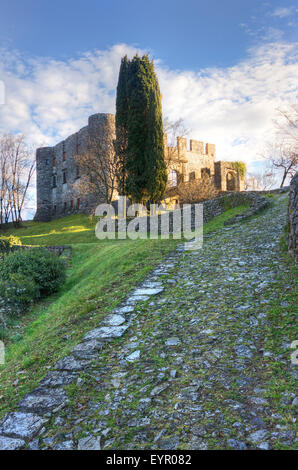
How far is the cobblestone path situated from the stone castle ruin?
20.1m

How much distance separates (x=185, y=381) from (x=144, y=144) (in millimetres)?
18286

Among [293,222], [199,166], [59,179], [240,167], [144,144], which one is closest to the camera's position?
[293,222]

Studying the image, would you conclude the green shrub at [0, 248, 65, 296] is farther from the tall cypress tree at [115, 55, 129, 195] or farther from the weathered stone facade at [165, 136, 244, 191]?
the weathered stone facade at [165, 136, 244, 191]

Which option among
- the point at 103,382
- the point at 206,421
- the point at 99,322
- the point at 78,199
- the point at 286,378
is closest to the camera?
the point at 206,421

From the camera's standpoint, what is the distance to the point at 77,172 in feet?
108

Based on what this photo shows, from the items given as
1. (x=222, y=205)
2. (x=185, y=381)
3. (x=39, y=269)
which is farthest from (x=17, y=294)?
(x=222, y=205)

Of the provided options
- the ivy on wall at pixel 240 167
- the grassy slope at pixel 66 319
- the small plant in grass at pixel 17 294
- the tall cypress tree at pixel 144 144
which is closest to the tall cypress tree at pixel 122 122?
the tall cypress tree at pixel 144 144

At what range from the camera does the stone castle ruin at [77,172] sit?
27953mm

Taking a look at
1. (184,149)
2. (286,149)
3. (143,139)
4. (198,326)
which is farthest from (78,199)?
(198,326)

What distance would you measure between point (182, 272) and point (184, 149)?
2406cm

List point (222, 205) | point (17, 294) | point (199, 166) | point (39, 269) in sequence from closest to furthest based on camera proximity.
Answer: point (17, 294) → point (39, 269) → point (222, 205) → point (199, 166)

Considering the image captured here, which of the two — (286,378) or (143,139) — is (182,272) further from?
(143,139)

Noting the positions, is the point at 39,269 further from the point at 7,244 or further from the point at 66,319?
the point at 7,244

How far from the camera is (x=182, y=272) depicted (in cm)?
683
